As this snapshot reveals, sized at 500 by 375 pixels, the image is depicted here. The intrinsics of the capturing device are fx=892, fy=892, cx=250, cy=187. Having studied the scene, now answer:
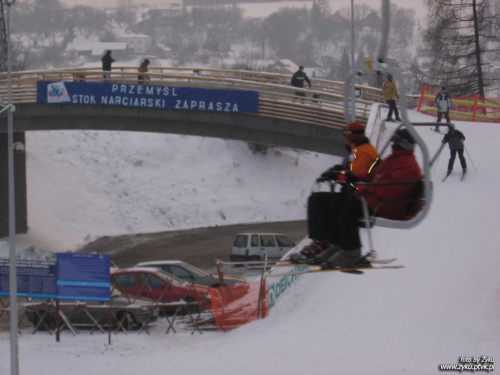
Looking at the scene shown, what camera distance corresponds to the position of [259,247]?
33281mm

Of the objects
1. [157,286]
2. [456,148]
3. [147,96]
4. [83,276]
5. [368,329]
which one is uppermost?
[147,96]

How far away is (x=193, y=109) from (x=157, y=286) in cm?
1034

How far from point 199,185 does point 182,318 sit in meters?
27.0

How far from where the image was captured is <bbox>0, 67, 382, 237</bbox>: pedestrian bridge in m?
32.1

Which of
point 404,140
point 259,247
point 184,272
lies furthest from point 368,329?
point 259,247

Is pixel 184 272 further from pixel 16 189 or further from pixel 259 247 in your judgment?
pixel 16 189

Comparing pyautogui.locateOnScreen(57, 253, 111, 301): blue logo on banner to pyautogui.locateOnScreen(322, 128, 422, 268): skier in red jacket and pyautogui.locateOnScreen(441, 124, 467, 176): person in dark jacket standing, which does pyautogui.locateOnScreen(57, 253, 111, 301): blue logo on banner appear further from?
pyautogui.locateOnScreen(322, 128, 422, 268): skier in red jacket

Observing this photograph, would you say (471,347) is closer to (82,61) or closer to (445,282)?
(445,282)

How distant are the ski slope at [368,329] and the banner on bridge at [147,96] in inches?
398

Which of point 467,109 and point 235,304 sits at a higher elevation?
point 467,109

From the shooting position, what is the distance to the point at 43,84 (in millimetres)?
35406

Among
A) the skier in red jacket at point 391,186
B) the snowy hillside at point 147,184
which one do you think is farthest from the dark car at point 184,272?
the skier in red jacket at point 391,186

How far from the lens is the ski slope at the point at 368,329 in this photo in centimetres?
1883

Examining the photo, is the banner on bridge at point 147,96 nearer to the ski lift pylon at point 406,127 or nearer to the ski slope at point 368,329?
the ski slope at point 368,329
